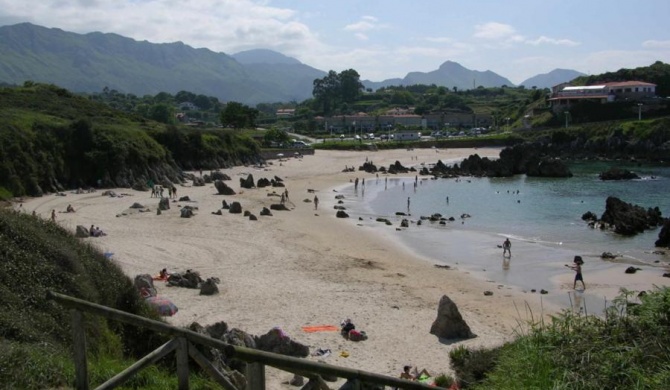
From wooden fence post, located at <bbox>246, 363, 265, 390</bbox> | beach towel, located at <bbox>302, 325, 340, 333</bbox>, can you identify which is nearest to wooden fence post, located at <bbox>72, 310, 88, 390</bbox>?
wooden fence post, located at <bbox>246, 363, 265, 390</bbox>

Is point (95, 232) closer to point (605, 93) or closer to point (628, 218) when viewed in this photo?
point (628, 218)

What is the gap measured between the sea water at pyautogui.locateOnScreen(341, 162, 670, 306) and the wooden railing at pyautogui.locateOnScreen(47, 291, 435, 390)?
2018cm

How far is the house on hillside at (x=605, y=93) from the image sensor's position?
12562 cm

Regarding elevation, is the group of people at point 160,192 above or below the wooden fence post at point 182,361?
below

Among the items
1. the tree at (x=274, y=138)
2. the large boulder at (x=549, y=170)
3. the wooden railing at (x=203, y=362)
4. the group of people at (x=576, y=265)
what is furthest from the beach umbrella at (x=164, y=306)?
the tree at (x=274, y=138)

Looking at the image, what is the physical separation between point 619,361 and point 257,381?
4.87 m

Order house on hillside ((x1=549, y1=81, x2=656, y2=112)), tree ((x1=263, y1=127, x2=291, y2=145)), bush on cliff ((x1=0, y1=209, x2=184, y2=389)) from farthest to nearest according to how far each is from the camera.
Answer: house on hillside ((x1=549, y1=81, x2=656, y2=112)), tree ((x1=263, y1=127, x2=291, y2=145)), bush on cliff ((x1=0, y1=209, x2=184, y2=389))

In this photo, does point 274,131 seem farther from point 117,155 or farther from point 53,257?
point 53,257

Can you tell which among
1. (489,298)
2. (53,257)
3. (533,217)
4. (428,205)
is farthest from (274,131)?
(53,257)

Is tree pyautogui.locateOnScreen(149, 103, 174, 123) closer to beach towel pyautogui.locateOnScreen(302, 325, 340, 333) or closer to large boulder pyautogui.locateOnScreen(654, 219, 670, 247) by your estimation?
large boulder pyautogui.locateOnScreen(654, 219, 670, 247)

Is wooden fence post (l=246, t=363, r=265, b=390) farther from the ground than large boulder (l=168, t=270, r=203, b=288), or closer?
farther from the ground

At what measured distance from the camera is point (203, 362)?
6.91m

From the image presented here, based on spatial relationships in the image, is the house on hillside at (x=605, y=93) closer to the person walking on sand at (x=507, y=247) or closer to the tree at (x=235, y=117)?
the tree at (x=235, y=117)

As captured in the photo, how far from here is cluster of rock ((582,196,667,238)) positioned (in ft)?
123
